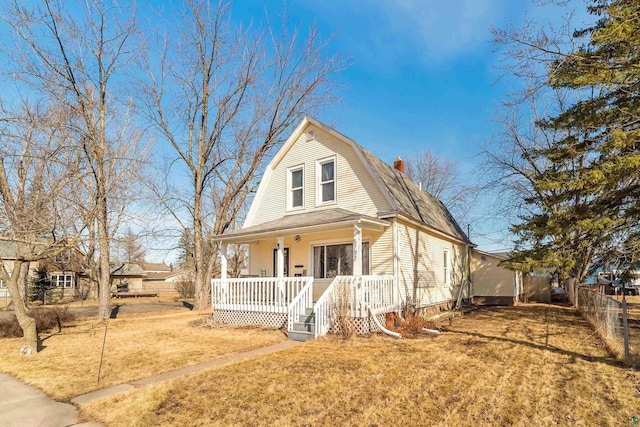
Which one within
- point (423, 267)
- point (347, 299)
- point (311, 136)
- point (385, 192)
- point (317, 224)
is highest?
point (311, 136)

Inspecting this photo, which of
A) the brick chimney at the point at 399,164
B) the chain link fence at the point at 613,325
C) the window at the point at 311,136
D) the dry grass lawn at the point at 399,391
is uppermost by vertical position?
the window at the point at 311,136

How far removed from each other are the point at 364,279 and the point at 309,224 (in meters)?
2.49

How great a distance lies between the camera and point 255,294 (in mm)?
12102

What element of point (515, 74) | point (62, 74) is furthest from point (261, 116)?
point (515, 74)

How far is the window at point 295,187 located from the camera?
1475 centimetres

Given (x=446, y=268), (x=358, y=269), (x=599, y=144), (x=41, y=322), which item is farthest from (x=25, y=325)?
(x=446, y=268)

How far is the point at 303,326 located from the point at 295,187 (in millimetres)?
6487

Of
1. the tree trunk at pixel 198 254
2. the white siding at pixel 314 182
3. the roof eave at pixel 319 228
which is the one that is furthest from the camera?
the tree trunk at pixel 198 254

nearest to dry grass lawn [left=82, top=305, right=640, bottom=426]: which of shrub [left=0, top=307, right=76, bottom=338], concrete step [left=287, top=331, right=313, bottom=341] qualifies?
concrete step [left=287, top=331, right=313, bottom=341]

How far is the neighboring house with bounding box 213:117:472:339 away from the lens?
34.5 feet

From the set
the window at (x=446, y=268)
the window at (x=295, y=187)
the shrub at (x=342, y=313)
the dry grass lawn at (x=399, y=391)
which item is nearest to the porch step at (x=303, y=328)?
the shrub at (x=342, y=313)

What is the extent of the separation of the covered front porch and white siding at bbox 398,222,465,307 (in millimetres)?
827

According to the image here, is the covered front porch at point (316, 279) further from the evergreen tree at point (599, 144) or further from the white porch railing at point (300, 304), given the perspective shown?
the evergreen tree at point (599, 144)

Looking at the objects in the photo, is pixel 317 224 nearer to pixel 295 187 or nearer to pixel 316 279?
pixel 316 279
